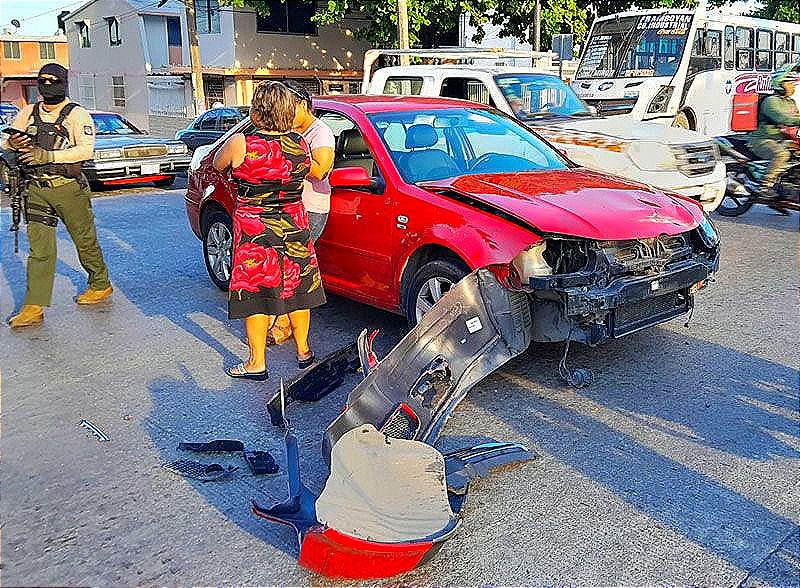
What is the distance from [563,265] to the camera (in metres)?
4.86

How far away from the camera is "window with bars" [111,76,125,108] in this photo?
37656 millimetres

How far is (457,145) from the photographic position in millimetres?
6082

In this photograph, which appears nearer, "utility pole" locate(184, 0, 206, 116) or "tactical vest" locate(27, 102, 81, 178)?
"tactical vest" locate(27, 102, 81, 178)

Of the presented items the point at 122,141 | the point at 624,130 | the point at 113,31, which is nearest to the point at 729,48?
the point at 624,130

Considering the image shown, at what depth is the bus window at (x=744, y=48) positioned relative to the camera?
46.3 feet

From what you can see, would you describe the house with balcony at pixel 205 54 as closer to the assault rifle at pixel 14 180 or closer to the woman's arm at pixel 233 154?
the assault rifle at pixel 14 180

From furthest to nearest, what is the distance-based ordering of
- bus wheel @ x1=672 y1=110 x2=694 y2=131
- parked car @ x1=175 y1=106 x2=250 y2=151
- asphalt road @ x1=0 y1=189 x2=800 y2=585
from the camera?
parked car @ x1=175 y1=106 x2=250 y2=151 < bus wheel @ x1=672 y1=110 x2=694 y2=131 < asphalt road @ x1=0 y1=189 x2=800 y2=585

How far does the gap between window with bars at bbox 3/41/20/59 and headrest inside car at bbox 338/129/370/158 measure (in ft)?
180

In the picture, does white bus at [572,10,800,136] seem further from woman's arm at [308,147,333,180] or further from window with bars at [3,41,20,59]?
window with bars at [3,41,20,59]

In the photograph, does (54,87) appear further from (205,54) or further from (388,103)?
(205,54)

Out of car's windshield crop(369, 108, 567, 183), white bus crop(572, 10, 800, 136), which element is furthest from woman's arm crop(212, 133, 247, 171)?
white bus crop(572, 10, 800, 136)

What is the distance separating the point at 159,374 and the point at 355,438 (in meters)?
2.23

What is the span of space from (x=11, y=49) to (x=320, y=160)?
190 ft

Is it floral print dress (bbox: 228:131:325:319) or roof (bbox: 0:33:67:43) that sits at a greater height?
roof (bbox: 0:33:67:43)
